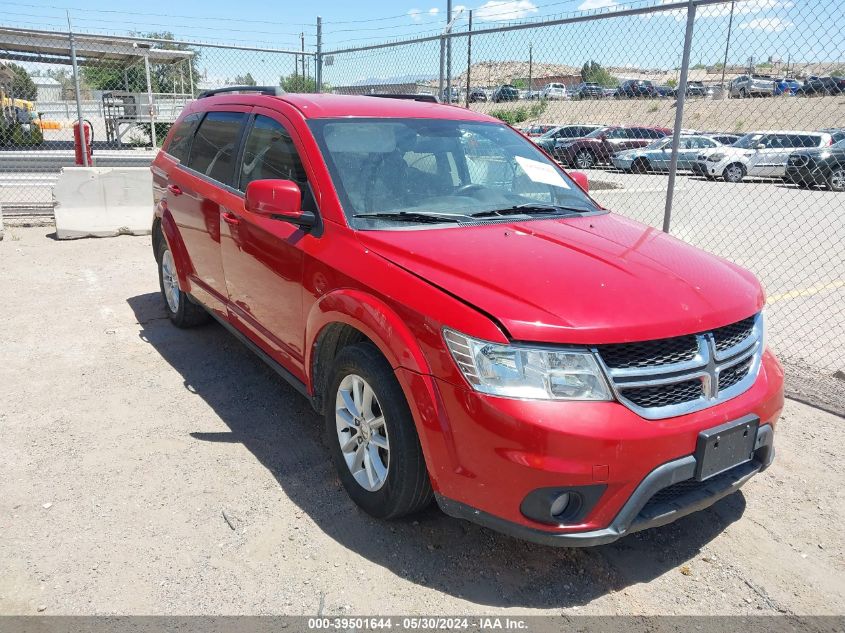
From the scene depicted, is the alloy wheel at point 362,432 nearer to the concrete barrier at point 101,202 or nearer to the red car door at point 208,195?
the red car door at point 208,195

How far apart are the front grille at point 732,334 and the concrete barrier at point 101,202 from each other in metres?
8.91

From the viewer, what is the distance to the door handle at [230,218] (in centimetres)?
417

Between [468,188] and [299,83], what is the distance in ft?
30.5

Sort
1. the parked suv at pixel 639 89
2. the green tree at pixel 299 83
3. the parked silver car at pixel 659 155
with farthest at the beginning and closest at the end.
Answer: the parked silver car at pixel 659 155
the green tree at pixel 299 83
the parked suv at pixel 639 89

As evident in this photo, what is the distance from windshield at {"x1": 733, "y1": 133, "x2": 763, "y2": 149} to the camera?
70.7ft

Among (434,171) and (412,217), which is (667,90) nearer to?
(434,171)

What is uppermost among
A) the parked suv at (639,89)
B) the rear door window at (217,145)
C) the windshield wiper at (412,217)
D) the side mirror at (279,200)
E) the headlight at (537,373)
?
the parked suv at (639,89)

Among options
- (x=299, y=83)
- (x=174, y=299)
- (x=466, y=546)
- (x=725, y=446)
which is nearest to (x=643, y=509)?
(x=725, y=446)

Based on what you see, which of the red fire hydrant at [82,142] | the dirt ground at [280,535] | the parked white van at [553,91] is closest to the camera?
the dirt ground at [280,535]

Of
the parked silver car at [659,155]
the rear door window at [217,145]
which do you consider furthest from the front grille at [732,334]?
the parked silver car at [659,155]

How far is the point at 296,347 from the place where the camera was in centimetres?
367

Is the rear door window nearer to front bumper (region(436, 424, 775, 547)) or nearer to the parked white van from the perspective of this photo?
front bumper (region(436, 424, 775, 547))

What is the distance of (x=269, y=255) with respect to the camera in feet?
12.5

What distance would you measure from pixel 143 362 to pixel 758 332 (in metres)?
4.22
